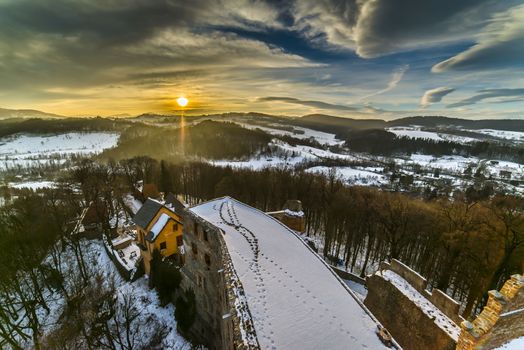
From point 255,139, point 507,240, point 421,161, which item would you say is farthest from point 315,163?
point 507,240

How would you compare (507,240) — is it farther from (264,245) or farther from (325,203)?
(325,203)

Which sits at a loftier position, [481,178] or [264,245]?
[264,245]

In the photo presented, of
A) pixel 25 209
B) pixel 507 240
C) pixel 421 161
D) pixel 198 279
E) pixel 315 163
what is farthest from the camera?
pixel 421 161

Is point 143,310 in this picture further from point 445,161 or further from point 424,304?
point 445,161

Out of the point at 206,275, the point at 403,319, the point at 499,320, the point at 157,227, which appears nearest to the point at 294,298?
the point at 499,320

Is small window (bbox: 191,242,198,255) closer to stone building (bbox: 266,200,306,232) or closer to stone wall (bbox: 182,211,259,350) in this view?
stone wall (bbox: 182,211,259,350)

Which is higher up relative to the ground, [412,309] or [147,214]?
[412,309]

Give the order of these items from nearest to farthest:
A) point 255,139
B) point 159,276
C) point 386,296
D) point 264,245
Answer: point 264,245 < point 386,296 < point 159,276 < point 255,139
